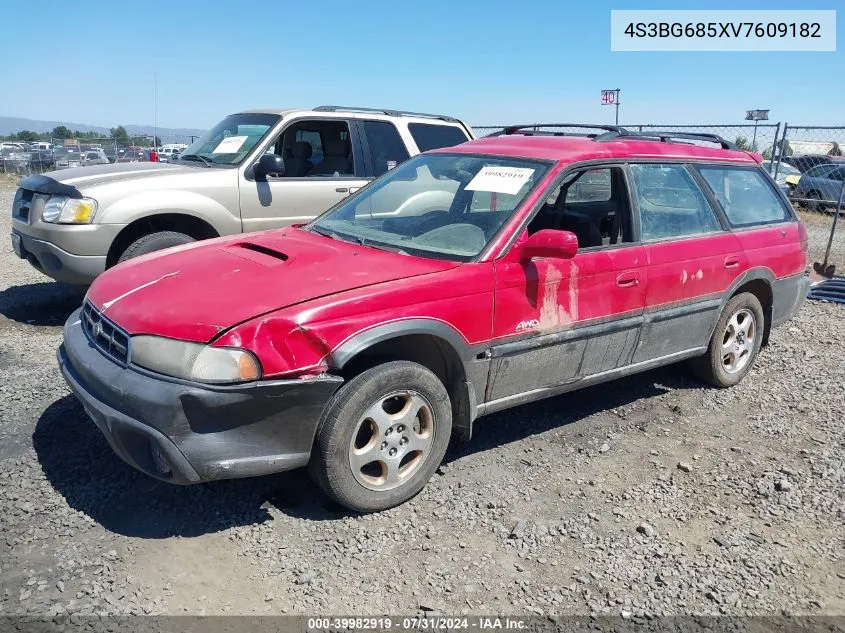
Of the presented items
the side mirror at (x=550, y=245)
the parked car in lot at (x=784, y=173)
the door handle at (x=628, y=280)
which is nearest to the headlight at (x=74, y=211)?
the side mirror at (x=550, y=245)

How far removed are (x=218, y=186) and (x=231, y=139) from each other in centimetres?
80

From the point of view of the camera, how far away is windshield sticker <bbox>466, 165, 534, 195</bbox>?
3.91 metres

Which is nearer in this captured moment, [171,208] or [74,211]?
[74,211]

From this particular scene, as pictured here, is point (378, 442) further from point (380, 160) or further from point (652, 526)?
point (380, 160)

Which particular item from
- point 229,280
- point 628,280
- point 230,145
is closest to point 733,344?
point 628,280

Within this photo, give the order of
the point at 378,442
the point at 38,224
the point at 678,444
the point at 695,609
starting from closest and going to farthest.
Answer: the point at 695,609 → the point at 378,442 → the point at 678,444 → the point at 38,224

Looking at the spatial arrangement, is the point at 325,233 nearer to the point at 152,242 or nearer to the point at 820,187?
the point at 152,242

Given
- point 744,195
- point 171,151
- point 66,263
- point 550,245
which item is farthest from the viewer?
point 171,151

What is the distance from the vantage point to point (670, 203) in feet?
14.9

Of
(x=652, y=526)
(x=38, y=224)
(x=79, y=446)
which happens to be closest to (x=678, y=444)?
(x=652, y=526)

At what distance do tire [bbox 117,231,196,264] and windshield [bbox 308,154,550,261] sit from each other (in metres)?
2.19

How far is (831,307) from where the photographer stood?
25.5 ft

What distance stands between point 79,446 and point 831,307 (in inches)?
302

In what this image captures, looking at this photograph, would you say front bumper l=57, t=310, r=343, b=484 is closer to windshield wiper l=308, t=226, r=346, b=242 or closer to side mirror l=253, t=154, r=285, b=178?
windshield wiper l=308, t=226, r=346, b=242
